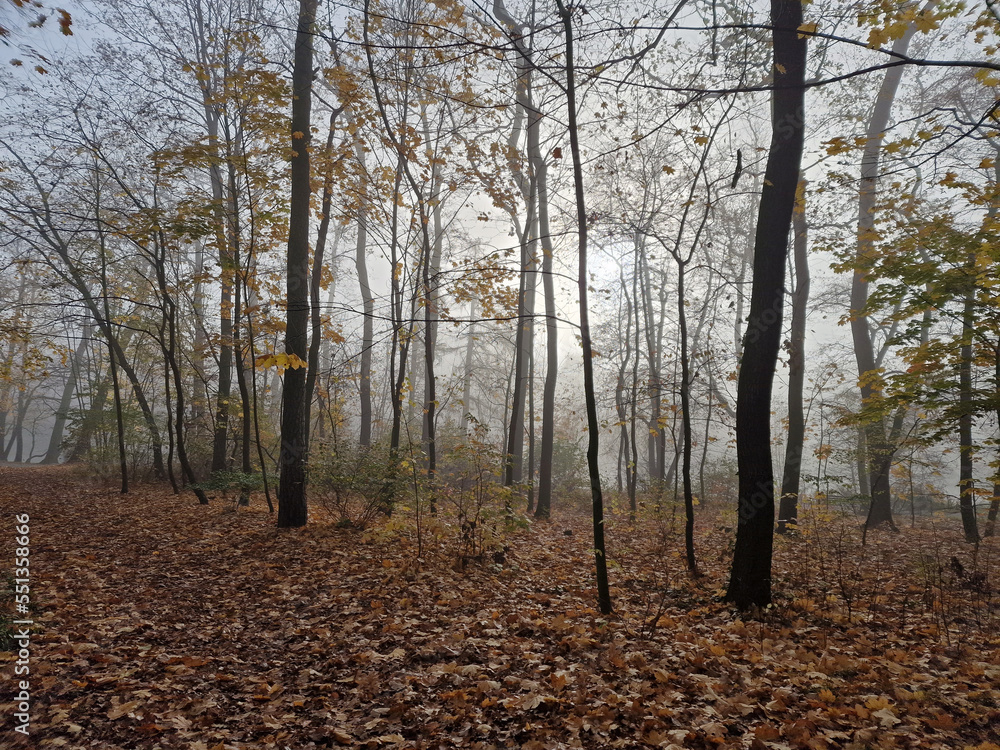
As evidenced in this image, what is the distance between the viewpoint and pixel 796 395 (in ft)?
A: 33.2

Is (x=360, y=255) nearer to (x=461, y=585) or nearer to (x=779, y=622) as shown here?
(x=461, y=585)

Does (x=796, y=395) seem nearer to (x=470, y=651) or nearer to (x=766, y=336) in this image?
(x=766, y=336)

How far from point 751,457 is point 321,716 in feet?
14.6

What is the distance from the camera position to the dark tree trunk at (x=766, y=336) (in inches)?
197

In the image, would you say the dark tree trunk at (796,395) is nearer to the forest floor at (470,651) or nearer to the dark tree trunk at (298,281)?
the forest floor at (470,651)

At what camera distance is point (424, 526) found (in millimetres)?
7258

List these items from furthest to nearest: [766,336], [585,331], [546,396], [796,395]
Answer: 1. [546,396]
2. [796,395]
3. [766,336]
4. [585,331]

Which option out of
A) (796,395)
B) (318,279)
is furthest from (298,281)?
(796,395)

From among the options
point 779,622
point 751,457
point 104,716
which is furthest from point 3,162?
point 779,622

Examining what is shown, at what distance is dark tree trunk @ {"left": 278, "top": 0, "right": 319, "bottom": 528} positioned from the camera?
26.6 feet

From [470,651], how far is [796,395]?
354 inches

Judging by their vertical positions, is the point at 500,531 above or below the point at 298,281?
below

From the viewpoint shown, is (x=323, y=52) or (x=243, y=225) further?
(x=243, y=225)
